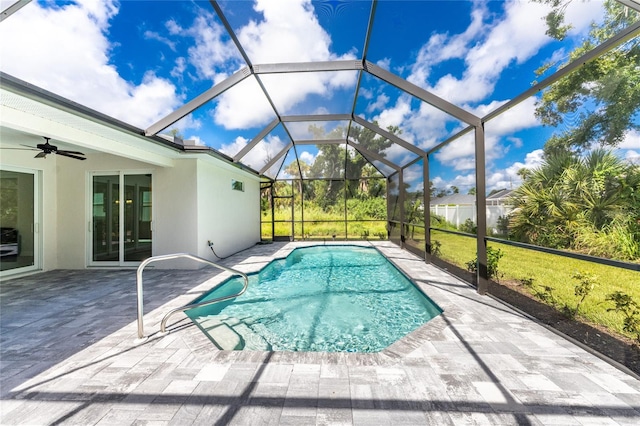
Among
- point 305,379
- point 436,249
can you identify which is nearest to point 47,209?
point 305,379

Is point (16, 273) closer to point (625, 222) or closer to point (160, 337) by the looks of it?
point (160, 337)

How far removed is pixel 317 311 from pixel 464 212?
378cm

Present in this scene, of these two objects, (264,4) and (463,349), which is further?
(264,4)

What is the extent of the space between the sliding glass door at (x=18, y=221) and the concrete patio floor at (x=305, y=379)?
3390mm

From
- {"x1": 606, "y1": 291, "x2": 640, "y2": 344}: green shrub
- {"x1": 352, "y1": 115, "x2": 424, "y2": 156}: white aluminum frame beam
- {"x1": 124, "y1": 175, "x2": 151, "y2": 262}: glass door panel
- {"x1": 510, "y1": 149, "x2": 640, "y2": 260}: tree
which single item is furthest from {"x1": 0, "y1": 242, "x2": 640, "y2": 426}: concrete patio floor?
{"x1": 352, "y1": 115, "x2": 424, "y2": 156}: white aluminum frame beam

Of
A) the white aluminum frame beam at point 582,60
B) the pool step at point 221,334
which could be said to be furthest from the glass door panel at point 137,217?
the white aluminum frame beam at point 582,60

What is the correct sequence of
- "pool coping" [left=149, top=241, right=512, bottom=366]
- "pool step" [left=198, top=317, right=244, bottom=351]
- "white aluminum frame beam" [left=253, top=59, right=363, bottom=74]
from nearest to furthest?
"pool coping" [left=149, top=241, right=512, bottom=366]
"pool step" [left=198, top=317, right=244, bottom=351]
"white aluminum frame beam" [left=253, top=59, right=363, bottom=74]

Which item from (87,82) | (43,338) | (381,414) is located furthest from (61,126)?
(381,414)

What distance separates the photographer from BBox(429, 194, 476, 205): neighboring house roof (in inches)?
216

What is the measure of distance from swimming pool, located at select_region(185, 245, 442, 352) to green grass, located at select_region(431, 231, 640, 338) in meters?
1.85

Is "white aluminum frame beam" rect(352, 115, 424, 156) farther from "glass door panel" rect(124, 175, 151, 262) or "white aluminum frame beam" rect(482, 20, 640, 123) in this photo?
"glass door panel" rect(124, 175, 151, 262)

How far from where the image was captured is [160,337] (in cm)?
294

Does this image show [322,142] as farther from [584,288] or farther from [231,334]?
[584,288]

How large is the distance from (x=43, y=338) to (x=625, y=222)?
6.45 meters
